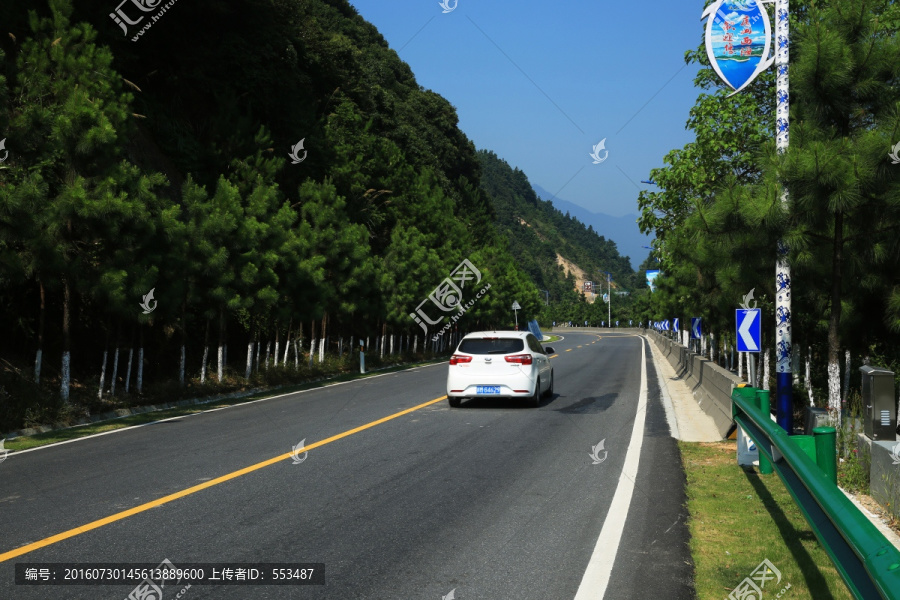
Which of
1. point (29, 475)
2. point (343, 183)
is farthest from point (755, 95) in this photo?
point (343, 183)

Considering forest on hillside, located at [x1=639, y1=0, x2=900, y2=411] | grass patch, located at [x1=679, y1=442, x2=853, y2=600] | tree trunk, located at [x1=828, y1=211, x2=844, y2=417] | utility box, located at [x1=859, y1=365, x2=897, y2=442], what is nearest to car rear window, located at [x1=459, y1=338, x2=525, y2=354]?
forest on hillside, located at [x1=639, y1=0, x2=900, y2=411]

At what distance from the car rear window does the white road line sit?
5.49m

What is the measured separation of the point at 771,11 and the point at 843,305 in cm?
1226

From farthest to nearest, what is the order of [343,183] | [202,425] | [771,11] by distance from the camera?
[343,183]
[771,11]
[202,425]

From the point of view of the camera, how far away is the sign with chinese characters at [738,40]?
12.1 metres

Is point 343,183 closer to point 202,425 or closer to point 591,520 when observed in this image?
point 202,425

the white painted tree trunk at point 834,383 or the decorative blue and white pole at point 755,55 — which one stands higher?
the decorative blue and white pole at point 755,55

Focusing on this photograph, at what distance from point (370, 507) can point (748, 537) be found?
342 centimetres

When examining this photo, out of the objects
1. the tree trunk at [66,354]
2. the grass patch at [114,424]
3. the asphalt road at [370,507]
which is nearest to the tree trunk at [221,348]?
the grass patch at [114,424]

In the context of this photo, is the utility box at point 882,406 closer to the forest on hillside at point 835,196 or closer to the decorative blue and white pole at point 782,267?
the decorative blue and white pole at point 782,267

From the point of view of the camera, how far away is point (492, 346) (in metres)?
16.8

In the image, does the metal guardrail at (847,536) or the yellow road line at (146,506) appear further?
the yellow road line at (146,506)

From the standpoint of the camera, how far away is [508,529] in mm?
6863

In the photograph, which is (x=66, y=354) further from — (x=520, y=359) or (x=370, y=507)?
(x=370, y=507)
